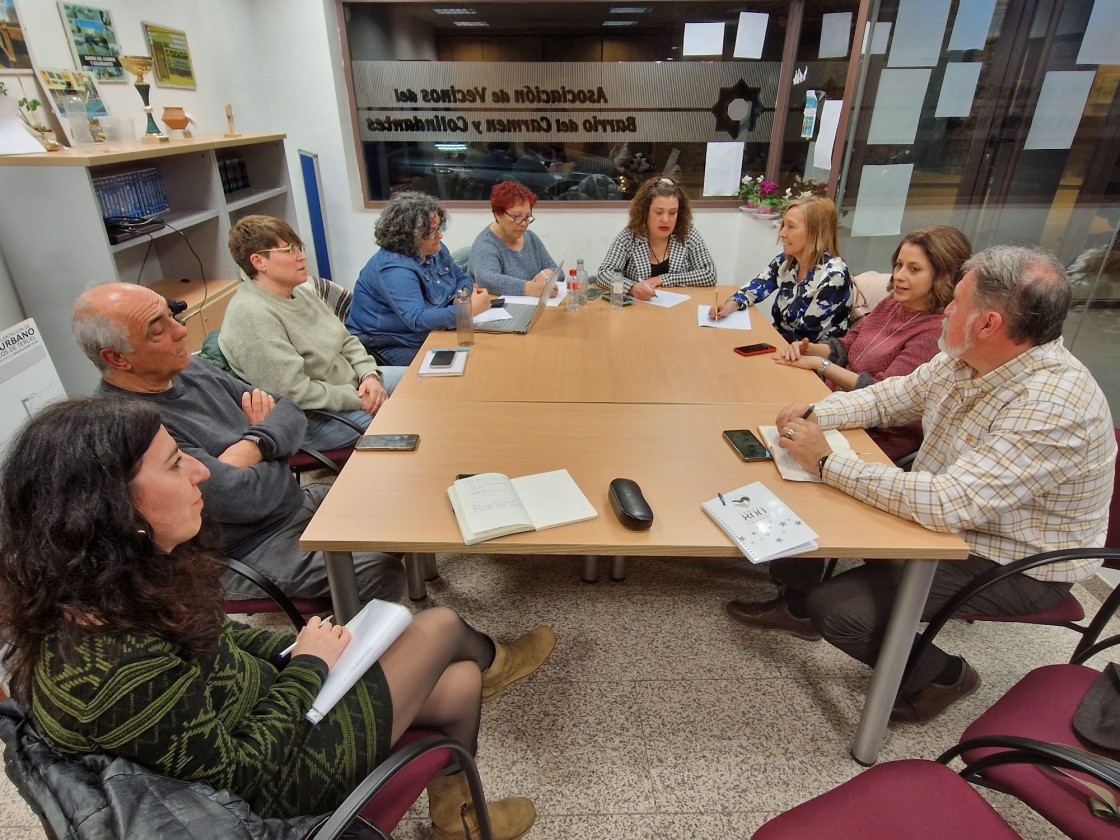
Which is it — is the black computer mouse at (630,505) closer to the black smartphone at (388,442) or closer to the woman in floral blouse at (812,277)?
the black smartphone at (388,442)

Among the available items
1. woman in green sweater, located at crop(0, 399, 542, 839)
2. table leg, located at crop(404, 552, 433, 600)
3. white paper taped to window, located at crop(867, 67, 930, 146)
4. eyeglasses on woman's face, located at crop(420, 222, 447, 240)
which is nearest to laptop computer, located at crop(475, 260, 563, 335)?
eyeglasses on woman's face, located at crop(420, 222, 447, 240)

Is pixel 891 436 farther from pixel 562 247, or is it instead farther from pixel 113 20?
pixel 113 20

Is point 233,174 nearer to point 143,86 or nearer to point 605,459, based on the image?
point 143,86

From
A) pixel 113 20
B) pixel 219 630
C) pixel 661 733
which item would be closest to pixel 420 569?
pixel 661 733

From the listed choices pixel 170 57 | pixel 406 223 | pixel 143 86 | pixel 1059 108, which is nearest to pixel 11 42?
pixel 143 86

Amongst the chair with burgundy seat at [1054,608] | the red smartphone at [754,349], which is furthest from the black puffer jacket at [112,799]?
the red smartphone at [754,349]

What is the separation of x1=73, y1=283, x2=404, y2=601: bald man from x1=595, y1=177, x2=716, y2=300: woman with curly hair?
1926 mm

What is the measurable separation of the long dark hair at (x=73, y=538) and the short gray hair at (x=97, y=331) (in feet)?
2.20

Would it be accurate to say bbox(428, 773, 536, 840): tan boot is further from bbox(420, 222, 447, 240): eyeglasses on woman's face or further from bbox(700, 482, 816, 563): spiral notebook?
bbox(420, 222, 447, 240): eyeglasses on woman's face

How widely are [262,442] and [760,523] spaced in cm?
132

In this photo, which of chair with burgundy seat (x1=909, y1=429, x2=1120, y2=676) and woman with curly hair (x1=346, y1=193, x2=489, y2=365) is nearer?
chair with burgundy seat (x1=909, y1=429, x2=1120, y2=676)

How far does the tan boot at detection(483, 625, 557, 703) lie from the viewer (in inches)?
70.4

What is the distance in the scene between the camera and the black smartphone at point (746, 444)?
1.60 metres

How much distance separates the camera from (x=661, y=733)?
1710mm
